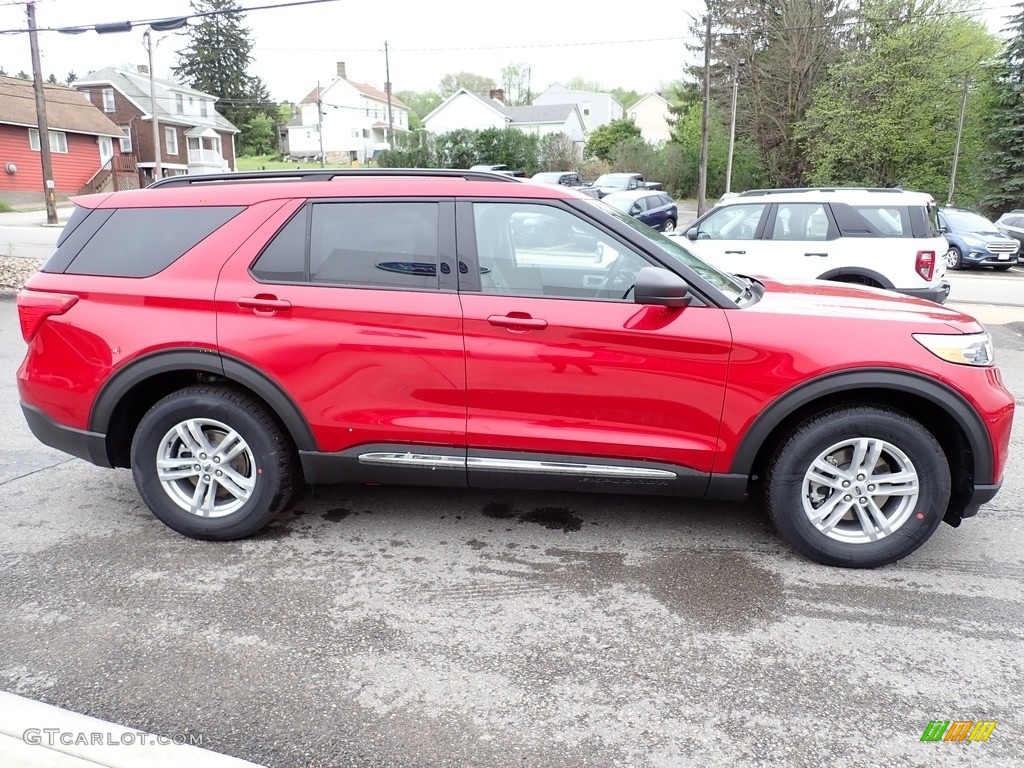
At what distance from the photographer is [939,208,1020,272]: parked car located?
738 inches

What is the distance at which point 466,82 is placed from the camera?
90.9 metres

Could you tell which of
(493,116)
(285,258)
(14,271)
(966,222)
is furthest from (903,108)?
(285,258)

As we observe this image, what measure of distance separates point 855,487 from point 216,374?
3064mm

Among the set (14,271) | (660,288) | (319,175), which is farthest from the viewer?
(14,271)

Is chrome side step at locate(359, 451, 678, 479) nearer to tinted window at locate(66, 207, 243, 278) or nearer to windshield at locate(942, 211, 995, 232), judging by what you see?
tinted window at locate(66, 207, 243, 278)

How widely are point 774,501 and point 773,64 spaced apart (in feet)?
132

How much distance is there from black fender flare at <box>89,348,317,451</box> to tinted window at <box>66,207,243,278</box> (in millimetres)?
452

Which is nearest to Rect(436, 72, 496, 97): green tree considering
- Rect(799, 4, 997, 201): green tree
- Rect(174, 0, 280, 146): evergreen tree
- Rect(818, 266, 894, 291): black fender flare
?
Rect(174, 0, 280, 146): evergreen tree

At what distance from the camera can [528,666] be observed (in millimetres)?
2877

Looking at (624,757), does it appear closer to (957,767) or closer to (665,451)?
(957,767)

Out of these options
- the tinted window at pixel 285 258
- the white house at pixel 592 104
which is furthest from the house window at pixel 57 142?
the white house at pixel 592 104

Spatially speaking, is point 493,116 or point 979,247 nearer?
point 979,247

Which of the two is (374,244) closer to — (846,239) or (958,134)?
(846,239)

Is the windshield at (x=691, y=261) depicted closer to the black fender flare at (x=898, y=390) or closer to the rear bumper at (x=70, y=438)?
the black fender flare at (x=898, y=390)
